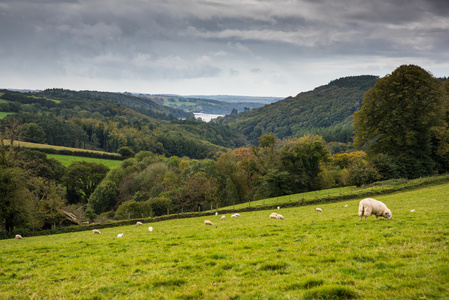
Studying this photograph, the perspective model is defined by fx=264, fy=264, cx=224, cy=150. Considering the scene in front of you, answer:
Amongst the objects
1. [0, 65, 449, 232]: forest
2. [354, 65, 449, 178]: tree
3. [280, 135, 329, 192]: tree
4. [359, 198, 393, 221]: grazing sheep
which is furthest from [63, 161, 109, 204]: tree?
[359, 198, 393, 221]: grazing sheep

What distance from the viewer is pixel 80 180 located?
285ft

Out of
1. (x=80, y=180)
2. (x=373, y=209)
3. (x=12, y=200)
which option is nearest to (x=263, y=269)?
(x=373, y=209)

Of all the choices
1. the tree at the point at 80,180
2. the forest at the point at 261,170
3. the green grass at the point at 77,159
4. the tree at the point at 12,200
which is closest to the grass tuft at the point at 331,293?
the forest at the point at 261,170

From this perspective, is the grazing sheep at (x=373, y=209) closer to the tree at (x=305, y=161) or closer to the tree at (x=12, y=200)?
the tree at (x=12, y=200)

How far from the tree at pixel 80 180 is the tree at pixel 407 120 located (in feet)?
266

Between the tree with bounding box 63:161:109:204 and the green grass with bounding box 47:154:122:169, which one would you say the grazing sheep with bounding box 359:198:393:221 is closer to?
the tree with bounding box 63:161:109:204

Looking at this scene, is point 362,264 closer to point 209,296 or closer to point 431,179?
point 209,296

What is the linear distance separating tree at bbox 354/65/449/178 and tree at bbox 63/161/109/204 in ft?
266

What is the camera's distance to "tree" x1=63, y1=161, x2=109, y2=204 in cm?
8475

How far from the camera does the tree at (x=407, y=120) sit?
44906 millimetres

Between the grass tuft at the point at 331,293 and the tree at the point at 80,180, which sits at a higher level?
the grass tuft at the point at 331,293

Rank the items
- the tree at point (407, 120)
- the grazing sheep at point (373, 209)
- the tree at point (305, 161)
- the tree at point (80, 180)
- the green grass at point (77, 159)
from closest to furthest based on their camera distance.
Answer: the grazing sheep at point (373, 209)
the tree at point (407, 120)
the tree at point (305, 161)
the tree at point (80, 180)
the green grass at point (77, 159)

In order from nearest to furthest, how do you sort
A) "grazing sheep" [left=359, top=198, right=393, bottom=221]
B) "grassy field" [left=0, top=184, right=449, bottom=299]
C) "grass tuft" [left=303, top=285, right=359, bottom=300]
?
"grass tuft" [left=303, top=285, right=359, bottom=300] → "grassy field" [left=0, top=184, right=449, bottom=299] → "grazing sheep" [left=359, top=198, right=393, bottom=221]

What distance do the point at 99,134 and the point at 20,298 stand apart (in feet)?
631
